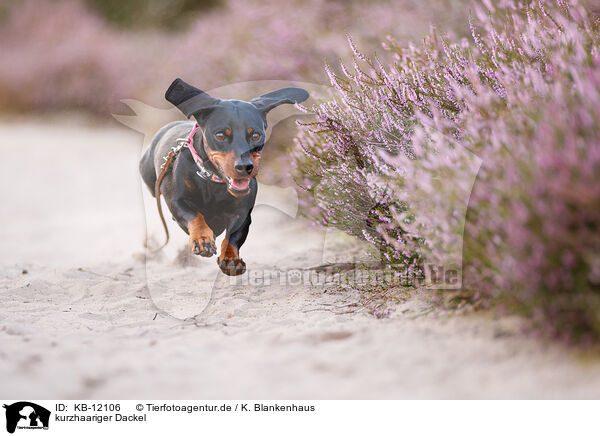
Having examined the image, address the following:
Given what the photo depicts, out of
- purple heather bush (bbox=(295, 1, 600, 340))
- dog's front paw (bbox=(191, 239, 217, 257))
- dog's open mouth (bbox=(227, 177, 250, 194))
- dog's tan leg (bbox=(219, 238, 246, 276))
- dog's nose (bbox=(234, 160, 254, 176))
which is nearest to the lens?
purple heather bush (bbox=(295, 1, 600, 340))

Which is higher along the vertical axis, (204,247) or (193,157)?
(193,157)

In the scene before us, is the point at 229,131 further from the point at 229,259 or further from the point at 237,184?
the point at 229,259

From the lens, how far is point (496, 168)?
7.28ft

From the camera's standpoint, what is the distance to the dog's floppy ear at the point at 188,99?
302 centimetres

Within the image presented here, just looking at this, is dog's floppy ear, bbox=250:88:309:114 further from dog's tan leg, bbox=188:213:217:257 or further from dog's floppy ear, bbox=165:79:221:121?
dog's tan leg, bbox=188:213:217:257

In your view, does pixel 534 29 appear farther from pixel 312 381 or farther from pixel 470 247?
pixel 312 381

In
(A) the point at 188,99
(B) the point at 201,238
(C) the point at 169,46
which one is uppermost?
(C) the point at 169,46

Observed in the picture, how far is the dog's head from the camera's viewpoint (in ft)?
9.50

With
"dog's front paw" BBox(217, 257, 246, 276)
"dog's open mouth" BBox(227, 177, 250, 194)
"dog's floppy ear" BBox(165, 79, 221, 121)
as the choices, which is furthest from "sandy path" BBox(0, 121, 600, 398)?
"dog's floppy ear" BBox(165, 79, 221, 121)

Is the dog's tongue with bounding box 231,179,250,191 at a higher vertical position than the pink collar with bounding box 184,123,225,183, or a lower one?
lower

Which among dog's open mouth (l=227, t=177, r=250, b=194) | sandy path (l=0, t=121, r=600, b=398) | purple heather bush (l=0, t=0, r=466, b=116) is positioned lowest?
sandy path (l=0, t=121, r=600, b=398)

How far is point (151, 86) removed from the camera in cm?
1082

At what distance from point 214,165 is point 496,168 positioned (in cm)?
153

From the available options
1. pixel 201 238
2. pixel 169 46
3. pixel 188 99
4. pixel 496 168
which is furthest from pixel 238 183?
pixel 169 46
